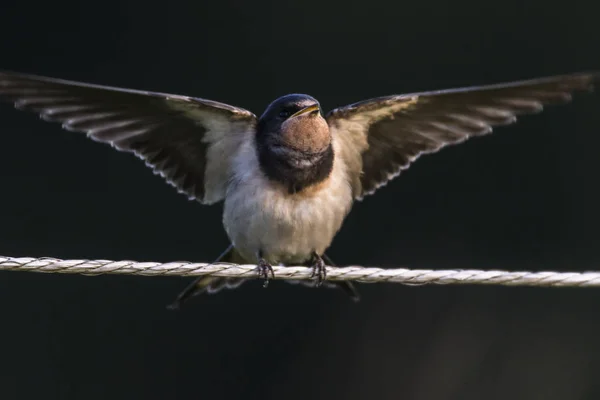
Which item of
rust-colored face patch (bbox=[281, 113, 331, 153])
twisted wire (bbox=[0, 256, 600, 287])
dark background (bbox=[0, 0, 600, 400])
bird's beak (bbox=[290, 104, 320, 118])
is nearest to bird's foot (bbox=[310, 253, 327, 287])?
twisted wire (bbox=[0, 256, 600, 287])

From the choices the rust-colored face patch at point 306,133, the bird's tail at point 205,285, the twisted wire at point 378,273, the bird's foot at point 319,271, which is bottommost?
the bird's tail at point 205,285

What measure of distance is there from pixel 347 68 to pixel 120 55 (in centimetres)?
97

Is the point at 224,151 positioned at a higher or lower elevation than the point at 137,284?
higher

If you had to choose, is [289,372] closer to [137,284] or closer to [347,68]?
[137,284]

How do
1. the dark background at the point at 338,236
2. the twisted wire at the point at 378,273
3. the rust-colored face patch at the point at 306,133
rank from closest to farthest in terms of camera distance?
1. the twisted wire at the point at 378,273
2. the rust-colored face patch at the point at 306,133
3. the dark background at the point at 338,236

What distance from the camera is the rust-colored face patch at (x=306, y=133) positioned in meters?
2.75

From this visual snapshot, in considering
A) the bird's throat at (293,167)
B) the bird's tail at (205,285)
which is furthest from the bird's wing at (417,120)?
the bird's tail at (205,285)

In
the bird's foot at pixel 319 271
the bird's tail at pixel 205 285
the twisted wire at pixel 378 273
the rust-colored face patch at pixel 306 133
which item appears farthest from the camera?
the bird's tail at pixel 205 285

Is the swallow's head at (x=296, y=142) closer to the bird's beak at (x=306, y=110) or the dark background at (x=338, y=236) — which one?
the bird's beak at (x=306, y=110)

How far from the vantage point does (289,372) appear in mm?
4125

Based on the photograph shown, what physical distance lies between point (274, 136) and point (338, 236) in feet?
4.76

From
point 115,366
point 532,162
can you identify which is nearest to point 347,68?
point 532,162

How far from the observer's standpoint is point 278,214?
2.75 metres

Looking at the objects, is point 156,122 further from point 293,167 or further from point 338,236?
point 338,236
